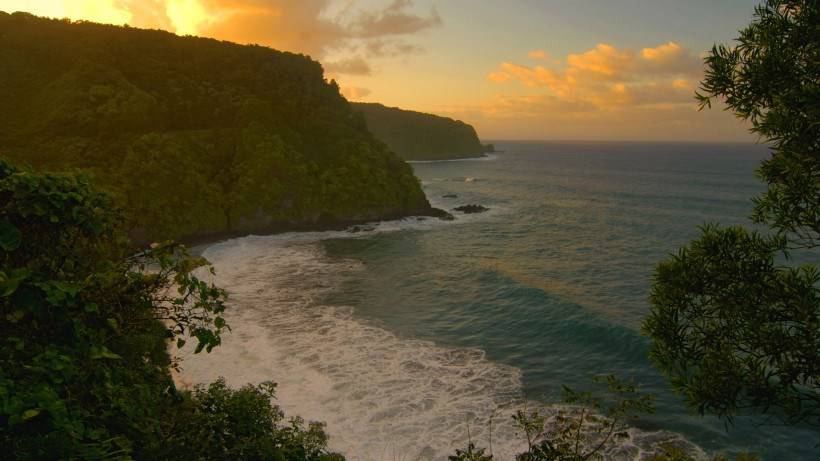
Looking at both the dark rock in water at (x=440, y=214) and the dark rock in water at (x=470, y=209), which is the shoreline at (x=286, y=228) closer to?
the dark rock in water at (x=440, y=214)

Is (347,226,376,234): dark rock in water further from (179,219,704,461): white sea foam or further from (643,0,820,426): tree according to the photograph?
(643,0,820,426): tree

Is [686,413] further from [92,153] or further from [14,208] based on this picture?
[92,153]

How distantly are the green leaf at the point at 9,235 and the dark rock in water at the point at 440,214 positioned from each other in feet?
238

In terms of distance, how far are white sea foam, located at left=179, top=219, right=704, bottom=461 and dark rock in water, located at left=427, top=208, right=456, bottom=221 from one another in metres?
41.0

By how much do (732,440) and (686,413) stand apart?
2200 mm

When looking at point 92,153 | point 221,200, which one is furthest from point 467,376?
point 92,153

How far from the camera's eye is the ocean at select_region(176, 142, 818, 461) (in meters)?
21.5

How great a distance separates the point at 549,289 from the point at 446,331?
47.1ft

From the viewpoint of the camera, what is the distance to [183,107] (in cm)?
7556

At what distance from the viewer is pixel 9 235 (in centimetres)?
614

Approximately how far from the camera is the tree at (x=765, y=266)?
840cm

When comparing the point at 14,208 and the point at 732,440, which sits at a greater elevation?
the point at 14,208

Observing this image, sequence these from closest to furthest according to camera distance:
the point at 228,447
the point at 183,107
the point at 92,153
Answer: the point at 228,447 → the point at 92,153 → the point at 183,107

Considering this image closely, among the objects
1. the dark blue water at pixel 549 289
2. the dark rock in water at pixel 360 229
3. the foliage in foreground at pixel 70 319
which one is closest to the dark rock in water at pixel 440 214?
the dark blue water at pixel 549 289
